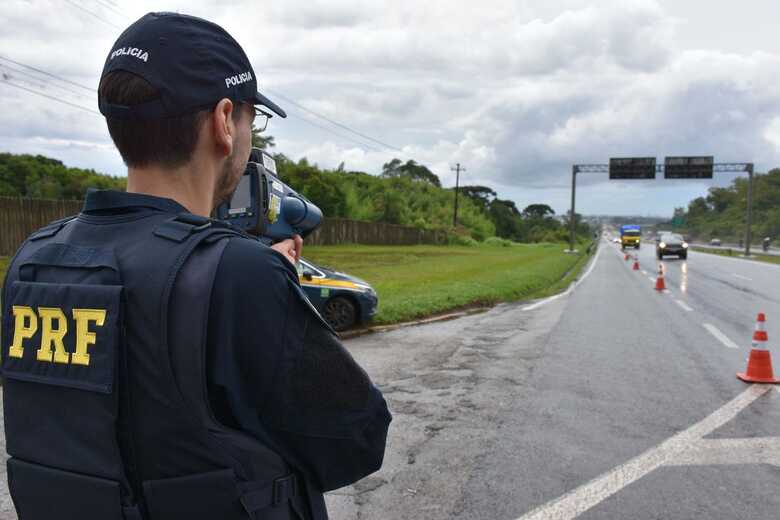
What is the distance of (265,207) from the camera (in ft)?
6.32

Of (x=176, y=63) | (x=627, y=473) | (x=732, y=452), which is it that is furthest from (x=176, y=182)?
(x=732, y=452)

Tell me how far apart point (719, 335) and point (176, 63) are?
11.7 m

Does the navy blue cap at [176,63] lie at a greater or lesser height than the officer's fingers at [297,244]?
greater

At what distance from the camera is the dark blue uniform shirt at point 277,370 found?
4.08 feet

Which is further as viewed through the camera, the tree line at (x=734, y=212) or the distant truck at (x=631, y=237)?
the tree line at (x=734, y=212)

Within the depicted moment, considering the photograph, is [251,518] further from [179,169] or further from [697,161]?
[697,161]

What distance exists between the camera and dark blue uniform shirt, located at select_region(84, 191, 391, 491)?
1.24m

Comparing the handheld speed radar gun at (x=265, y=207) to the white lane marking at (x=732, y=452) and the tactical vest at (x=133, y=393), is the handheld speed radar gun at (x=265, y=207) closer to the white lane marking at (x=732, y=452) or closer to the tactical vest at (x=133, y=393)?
the tactical vest at (x=133, y=393)

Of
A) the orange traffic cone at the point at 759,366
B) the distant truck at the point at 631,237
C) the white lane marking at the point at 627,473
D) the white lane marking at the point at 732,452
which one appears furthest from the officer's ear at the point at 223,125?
the distant truck at the point at 631,237

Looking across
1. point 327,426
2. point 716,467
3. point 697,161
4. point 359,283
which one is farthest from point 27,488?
point 697,161

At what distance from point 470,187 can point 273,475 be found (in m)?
112

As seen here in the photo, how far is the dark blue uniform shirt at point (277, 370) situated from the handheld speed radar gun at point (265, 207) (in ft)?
1.66

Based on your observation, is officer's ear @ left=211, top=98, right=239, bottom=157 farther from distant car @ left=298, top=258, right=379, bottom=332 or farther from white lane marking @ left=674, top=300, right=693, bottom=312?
white lane marking @ left=674, top=300, right=693, bottom=312

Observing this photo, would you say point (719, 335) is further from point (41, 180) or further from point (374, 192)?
point (374, 192)
